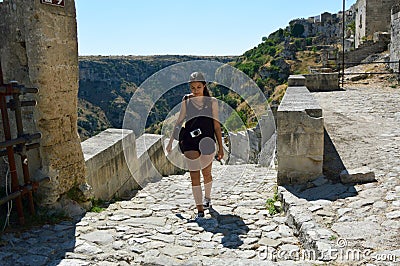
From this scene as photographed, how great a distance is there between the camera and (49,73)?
4141mm

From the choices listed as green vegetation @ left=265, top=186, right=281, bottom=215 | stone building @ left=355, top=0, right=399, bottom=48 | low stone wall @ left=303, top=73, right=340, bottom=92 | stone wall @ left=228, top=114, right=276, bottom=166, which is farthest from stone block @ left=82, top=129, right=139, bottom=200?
stone building @ left=355, top=0, right=399, bottom=48

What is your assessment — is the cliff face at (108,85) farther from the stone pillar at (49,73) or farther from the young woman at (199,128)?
the young woman at (199,128)

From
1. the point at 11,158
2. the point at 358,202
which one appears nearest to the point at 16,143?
the point at 11,158

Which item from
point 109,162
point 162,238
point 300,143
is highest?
point 300,143

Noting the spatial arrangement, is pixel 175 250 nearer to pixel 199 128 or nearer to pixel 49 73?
pixel 199 128

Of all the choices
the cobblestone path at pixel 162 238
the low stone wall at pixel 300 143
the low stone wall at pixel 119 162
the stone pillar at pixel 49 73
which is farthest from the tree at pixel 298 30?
the stone pillar at pixel 49 73

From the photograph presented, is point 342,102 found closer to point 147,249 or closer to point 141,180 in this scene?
point 141,180

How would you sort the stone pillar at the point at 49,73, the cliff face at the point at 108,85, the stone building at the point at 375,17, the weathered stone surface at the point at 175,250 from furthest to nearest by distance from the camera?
the cliff face at the point at 108,85 → the stone building at the point at 375,17 → the stone pillar at the point at 49,73 → the weathered stone surface at the point at 175,250

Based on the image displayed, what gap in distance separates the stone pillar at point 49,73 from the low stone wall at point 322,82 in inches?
420

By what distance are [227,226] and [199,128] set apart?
3.82 feet

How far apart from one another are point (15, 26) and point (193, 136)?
7.34ft

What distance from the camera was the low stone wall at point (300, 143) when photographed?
5059 mm

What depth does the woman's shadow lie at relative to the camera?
12.4 feet

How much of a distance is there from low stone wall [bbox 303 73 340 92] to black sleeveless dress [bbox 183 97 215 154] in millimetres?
9924
